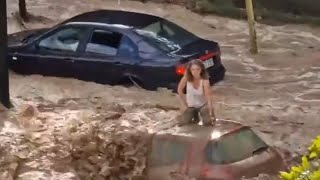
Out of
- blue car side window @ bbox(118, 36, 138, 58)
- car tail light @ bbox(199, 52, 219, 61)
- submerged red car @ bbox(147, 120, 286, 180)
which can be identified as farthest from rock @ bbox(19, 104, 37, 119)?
submerged red car @ bbox(147, 120, 286, 180)

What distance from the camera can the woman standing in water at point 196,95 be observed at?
337 inches

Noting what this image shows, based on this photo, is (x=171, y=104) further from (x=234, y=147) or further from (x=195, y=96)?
(x=234, y=147)

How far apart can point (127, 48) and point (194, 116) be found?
3072 mm

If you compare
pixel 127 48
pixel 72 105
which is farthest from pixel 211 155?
pixel 127 48

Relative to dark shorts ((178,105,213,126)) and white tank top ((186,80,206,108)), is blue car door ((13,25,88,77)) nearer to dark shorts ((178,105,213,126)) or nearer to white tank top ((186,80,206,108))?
white tank top ((186,80,206,108))

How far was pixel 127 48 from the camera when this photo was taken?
11.5 m

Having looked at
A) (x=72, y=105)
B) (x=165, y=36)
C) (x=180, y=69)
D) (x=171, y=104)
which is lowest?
(x=72, y=105)

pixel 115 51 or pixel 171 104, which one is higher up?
pixel 115 51

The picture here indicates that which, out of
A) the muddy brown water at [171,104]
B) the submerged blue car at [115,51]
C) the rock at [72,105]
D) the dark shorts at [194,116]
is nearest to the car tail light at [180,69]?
the submerged blue car at [115,51]

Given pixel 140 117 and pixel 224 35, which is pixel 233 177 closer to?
pixel 140 117

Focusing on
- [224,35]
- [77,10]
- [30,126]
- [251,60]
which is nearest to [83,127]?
[30,126]

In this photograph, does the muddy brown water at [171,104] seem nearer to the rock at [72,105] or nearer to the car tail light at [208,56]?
the rock at [72,105]

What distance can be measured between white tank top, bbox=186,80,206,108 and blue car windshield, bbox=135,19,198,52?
2683 millimetres

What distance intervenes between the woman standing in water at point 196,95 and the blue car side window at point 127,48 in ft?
8.90
